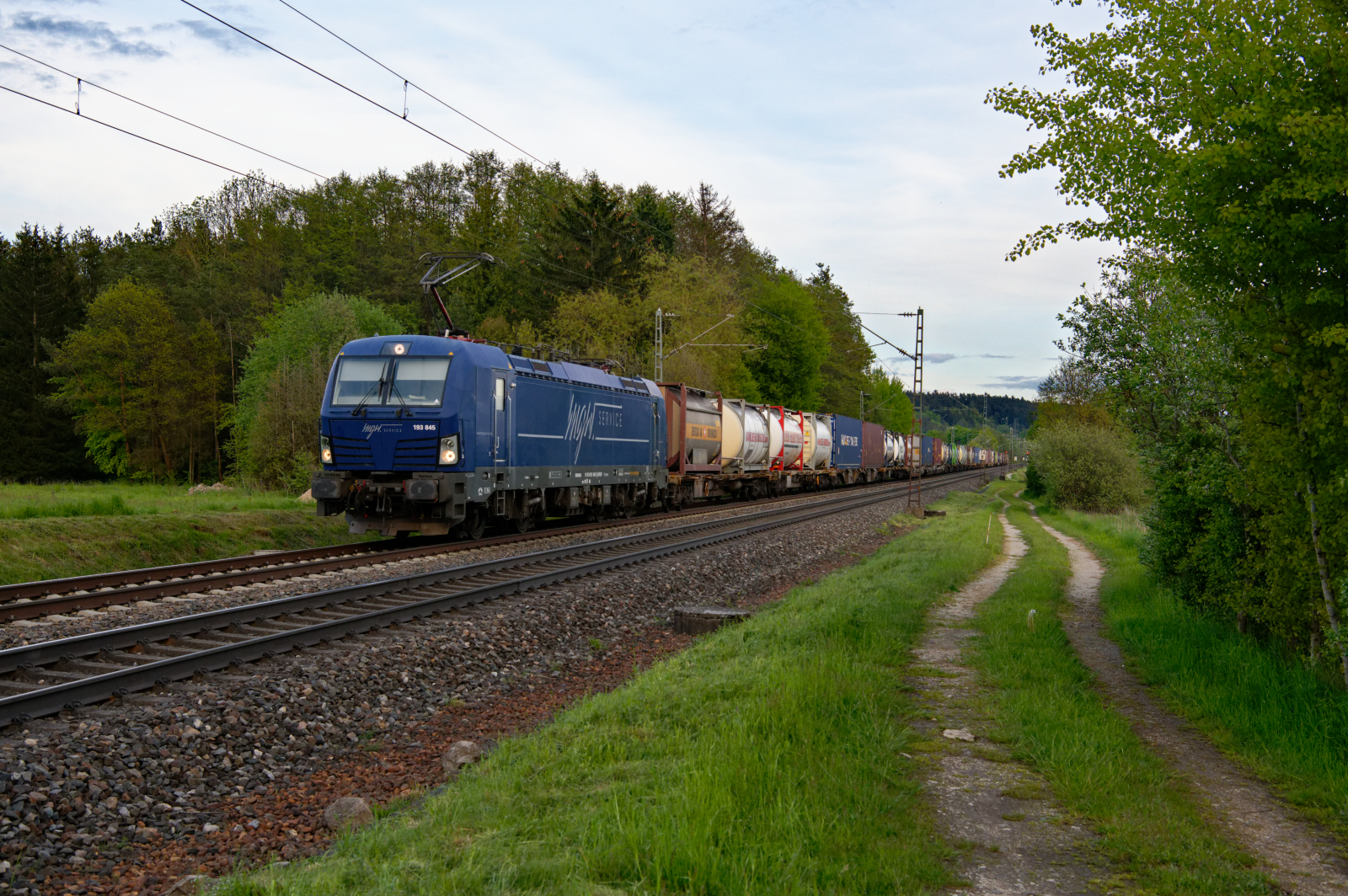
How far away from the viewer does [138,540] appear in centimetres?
1535

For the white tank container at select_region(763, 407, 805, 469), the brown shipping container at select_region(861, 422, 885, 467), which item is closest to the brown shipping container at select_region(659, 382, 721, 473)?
the white tank container at select_region(763, 407, 805, 469)

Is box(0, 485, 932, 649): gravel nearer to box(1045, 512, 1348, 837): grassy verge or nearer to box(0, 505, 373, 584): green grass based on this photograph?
box(0, 505, 373, 584): green grass

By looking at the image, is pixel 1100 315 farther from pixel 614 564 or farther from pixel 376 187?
pixel 376 187

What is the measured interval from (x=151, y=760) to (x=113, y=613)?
4.91m

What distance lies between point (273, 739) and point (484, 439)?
33.3ft

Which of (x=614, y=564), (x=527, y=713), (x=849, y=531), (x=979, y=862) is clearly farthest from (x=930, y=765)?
(x=849, y=531)

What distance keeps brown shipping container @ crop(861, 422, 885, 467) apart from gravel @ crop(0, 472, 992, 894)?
4343cm

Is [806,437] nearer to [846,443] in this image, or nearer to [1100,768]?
[846,443]

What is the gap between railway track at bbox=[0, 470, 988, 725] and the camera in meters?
6.97

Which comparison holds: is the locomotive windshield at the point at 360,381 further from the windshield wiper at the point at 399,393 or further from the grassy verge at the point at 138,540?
the grassy verge at the point at 138,540

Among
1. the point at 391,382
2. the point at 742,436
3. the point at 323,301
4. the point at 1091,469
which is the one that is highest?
the point at 323,301

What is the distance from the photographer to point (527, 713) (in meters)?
8.46

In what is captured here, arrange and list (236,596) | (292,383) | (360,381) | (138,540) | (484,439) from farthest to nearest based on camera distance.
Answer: (292,383) < (484,439) < (360,381) < (138,540) < (236,596)

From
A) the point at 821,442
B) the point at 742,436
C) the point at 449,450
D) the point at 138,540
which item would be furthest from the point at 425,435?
the point at 821,442
